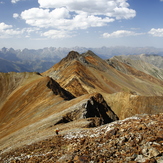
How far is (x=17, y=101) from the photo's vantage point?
40.4 meters

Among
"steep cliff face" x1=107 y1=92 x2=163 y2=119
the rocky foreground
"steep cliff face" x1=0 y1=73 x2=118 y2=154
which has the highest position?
the rocky foreground

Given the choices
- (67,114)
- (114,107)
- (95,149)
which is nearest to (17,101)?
(67,114)

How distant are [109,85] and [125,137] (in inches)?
2566

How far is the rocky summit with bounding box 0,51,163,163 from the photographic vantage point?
8.50 metres

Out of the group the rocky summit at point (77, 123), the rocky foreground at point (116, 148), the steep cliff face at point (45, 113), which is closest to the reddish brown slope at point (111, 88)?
the rocky summit at point (77, 123)

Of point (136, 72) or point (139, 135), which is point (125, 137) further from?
point (136, 72)

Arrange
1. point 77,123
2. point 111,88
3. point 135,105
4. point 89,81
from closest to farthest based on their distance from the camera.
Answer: point 77,123, point 135,105, point 89,81, point 111,88

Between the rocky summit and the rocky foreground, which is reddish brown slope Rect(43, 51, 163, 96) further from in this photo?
the rocky foreground

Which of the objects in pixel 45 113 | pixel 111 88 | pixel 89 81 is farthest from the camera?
pixel 111 88

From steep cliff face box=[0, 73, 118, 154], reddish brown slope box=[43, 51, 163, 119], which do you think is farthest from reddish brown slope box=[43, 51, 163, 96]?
steep cliff face box=[0, 73, 118, 154]

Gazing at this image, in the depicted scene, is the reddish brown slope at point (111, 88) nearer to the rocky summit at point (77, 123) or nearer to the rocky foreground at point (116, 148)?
the rocky summit at point (77, 123)

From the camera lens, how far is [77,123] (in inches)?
766

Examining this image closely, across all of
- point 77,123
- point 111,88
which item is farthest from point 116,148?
point 111,88

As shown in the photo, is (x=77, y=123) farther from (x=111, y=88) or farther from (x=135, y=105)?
(x=111, y=88)
